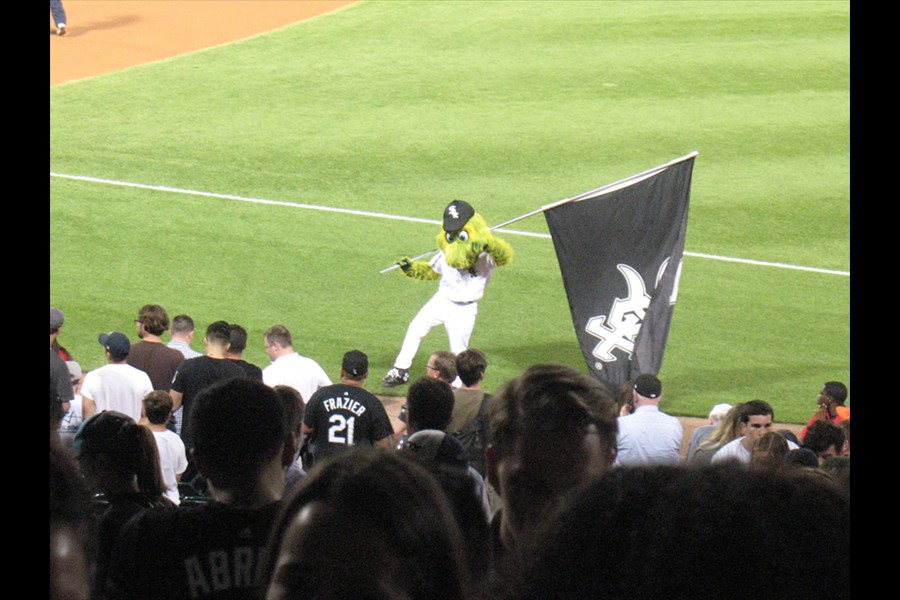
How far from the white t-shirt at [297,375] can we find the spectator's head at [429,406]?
244cm

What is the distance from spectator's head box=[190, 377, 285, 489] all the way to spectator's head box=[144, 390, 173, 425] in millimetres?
3116

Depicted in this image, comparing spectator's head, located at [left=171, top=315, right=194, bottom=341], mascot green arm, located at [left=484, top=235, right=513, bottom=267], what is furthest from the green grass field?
spectator's head, located at [left=171, top=315, right=194, bottom=341]

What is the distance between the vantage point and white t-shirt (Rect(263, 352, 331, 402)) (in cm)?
839

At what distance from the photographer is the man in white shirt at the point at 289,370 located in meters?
8.40

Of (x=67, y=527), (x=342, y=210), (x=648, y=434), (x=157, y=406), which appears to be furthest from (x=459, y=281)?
(x=67, y=527)

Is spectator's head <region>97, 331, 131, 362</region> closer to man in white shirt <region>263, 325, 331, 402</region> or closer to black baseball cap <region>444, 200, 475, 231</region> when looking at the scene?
man in white shirt <region>263, 325, 331, 402</region>

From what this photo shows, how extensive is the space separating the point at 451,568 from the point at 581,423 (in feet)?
4.00

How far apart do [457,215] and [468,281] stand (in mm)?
690

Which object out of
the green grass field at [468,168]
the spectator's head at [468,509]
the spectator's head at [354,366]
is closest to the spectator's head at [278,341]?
the spectator's head at [354,366]

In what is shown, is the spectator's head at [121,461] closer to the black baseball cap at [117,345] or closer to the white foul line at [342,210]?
the black baseball cap at [117,345]

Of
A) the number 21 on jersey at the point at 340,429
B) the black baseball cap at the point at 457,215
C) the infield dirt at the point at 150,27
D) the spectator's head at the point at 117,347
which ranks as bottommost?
the number 21 on jersey at the point at 340,429

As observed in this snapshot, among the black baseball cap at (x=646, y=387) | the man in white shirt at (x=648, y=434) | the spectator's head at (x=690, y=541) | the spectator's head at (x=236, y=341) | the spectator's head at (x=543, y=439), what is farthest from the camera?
the spectator's head at (x=236, y=341)

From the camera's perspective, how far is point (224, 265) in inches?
567

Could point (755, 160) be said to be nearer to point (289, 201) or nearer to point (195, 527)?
point (289, 201)
